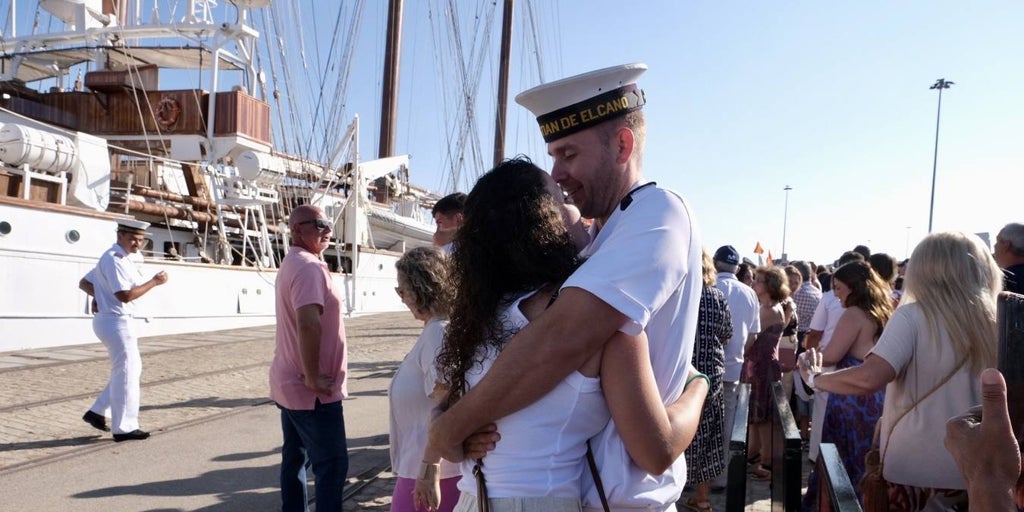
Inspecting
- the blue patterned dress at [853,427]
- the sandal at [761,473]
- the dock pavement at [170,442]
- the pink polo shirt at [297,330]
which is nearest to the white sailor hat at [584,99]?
the pink polo shirt at [297,330]

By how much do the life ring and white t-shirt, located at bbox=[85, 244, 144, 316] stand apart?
555 inches

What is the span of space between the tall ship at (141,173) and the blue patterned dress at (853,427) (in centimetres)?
1309

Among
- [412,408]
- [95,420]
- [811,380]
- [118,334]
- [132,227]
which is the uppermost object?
[132,227]

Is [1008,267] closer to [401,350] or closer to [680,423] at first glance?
[680,423]

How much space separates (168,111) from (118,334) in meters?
14.7

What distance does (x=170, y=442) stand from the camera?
6.67 metres

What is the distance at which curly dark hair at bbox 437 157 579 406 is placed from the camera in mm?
1615

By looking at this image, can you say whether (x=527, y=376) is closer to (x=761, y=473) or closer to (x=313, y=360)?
(x=313, y=360)

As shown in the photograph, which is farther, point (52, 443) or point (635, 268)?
point (52, 443)

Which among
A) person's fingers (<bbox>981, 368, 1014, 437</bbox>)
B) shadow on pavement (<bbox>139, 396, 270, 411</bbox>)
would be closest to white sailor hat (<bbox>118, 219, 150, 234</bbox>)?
shadow on pavement (<bbox>139, 396, 270, 411</bbox>)

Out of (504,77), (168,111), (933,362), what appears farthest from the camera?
(504,77)

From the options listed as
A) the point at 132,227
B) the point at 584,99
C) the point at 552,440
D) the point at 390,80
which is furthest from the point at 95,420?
the point at 390,80

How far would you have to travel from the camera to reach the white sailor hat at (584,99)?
1.63 m

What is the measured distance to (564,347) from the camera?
1449mm
